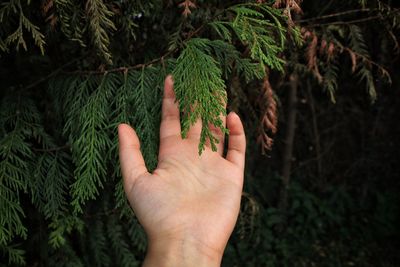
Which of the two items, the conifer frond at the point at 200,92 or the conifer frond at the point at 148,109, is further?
the conifer frond at the point at 148,109

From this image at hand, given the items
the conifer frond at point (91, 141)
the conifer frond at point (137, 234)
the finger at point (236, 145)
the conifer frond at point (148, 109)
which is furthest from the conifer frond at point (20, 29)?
the conifer frond at point (137, 234)

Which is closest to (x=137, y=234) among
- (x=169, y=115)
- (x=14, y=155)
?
(x=14, y=155)

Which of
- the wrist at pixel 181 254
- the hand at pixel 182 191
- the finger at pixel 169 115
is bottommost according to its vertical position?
the wrist at pixel 181 254

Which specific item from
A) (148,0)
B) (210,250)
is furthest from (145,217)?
(148,0)

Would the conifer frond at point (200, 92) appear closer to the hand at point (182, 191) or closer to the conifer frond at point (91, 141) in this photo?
the hand at point (182, 191)

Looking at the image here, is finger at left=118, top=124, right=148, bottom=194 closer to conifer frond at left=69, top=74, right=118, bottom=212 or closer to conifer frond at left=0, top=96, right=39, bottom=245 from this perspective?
conifer frond at left=69, top=74, right=118, bottom=212

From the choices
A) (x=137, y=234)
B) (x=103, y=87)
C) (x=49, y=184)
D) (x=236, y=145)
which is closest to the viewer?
(x=236, y=145)

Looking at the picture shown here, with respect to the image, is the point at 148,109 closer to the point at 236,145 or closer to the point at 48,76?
the point at 236,145
